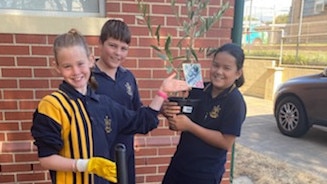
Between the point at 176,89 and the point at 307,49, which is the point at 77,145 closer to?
the point at 176,89

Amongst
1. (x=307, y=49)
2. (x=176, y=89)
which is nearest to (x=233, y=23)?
(x=176, y=89)

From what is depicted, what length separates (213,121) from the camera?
1696mm

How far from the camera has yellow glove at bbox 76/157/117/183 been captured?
114 centimetres

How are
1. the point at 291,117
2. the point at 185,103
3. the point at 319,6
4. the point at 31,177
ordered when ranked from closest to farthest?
the point at 185,103 → the point at 31,177 → the point at 291,117 → the point at 319,6

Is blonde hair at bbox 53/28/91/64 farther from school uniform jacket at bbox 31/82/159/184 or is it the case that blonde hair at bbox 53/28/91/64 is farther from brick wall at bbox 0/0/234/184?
brick wall at bbox 0/0/234/184

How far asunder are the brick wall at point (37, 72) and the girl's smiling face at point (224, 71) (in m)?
0.93

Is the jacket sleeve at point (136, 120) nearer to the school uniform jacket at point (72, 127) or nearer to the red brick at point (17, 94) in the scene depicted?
the school uniform jacket at point (72, 127)

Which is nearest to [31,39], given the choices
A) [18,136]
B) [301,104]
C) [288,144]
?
[18,136]

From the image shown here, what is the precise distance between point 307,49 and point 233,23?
9.00m

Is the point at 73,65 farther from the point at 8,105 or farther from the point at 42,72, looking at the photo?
the point at 8,105

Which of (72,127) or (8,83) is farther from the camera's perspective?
(8,83)

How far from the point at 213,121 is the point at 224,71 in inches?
11.1

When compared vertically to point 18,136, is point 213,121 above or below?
above

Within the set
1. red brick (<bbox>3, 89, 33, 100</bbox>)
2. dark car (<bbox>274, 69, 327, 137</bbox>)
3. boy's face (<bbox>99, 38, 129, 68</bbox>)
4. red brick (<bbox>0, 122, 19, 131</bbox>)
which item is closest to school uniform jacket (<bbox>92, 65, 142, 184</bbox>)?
boy's face (<bbox>99, 38, 129, 68</bbox>)
